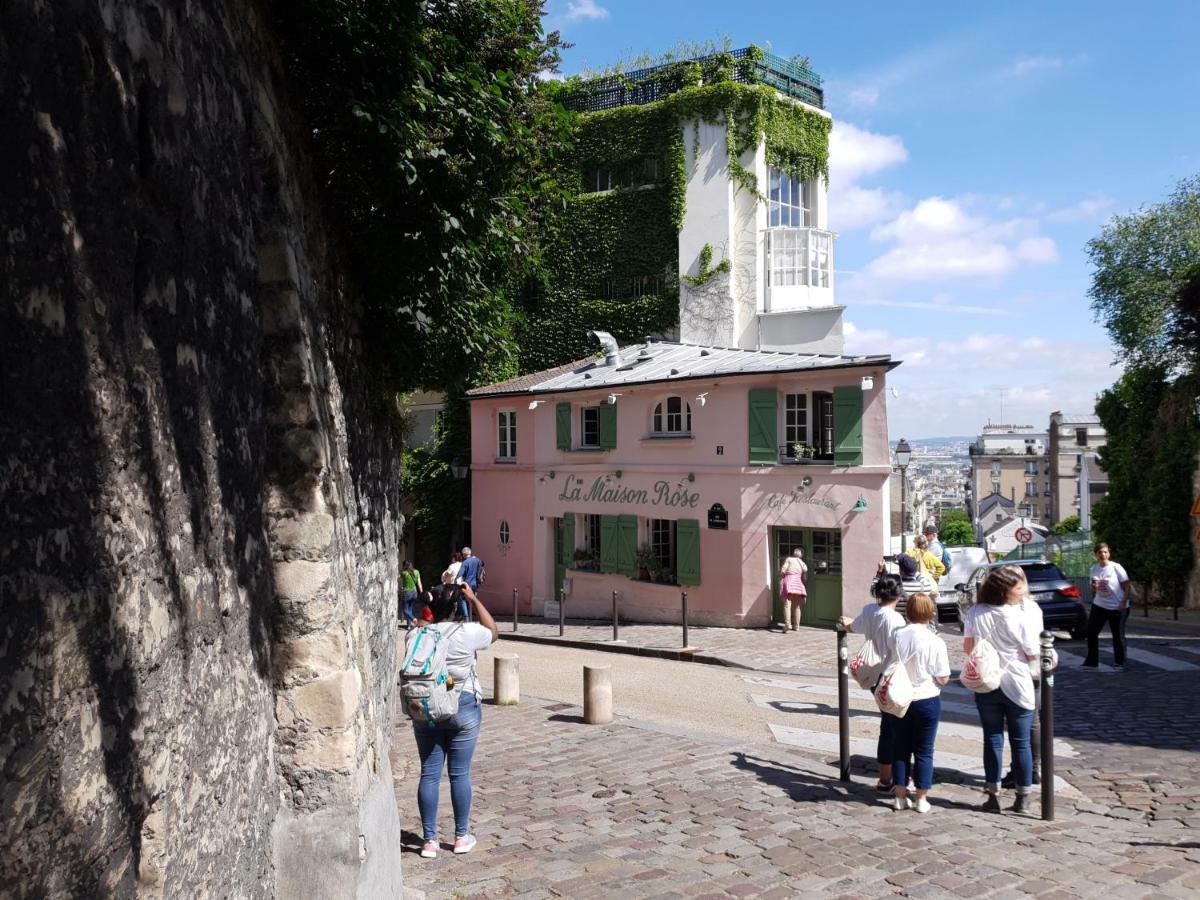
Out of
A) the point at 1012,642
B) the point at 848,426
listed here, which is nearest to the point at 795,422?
the point at 848,426

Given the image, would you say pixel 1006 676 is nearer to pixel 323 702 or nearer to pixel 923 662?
pixel 923 662

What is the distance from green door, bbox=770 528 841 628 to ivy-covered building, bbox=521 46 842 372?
9882 millimetres

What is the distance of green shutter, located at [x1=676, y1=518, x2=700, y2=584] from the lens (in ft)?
64.3

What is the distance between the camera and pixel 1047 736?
6.18 meters

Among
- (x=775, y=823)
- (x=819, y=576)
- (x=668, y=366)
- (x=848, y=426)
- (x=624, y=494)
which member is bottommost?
(x=775, y=823)

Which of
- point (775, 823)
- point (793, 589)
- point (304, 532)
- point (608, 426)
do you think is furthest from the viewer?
point (608, 426)

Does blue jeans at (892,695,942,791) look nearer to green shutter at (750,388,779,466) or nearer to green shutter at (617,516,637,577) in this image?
green shutter at (750,388,779,466)

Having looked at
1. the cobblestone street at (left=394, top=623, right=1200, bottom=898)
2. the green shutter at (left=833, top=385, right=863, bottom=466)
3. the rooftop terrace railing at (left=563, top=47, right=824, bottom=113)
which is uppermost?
the rooftop terrace railing at (left=563, top=47, right=824, bottom=113)

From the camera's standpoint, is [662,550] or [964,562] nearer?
[662,550]

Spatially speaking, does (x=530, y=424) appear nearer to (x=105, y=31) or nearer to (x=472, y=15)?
(x=472, y=15)

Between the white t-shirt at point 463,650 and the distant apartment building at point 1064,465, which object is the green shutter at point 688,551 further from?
the distant apartment building at point 1064,465

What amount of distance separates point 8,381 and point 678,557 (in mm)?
18267

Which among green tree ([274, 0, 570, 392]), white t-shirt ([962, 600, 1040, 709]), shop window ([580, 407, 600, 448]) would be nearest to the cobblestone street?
white t-shirt ([962, 600, 1040, 709])

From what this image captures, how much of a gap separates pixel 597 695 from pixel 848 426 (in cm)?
1019
